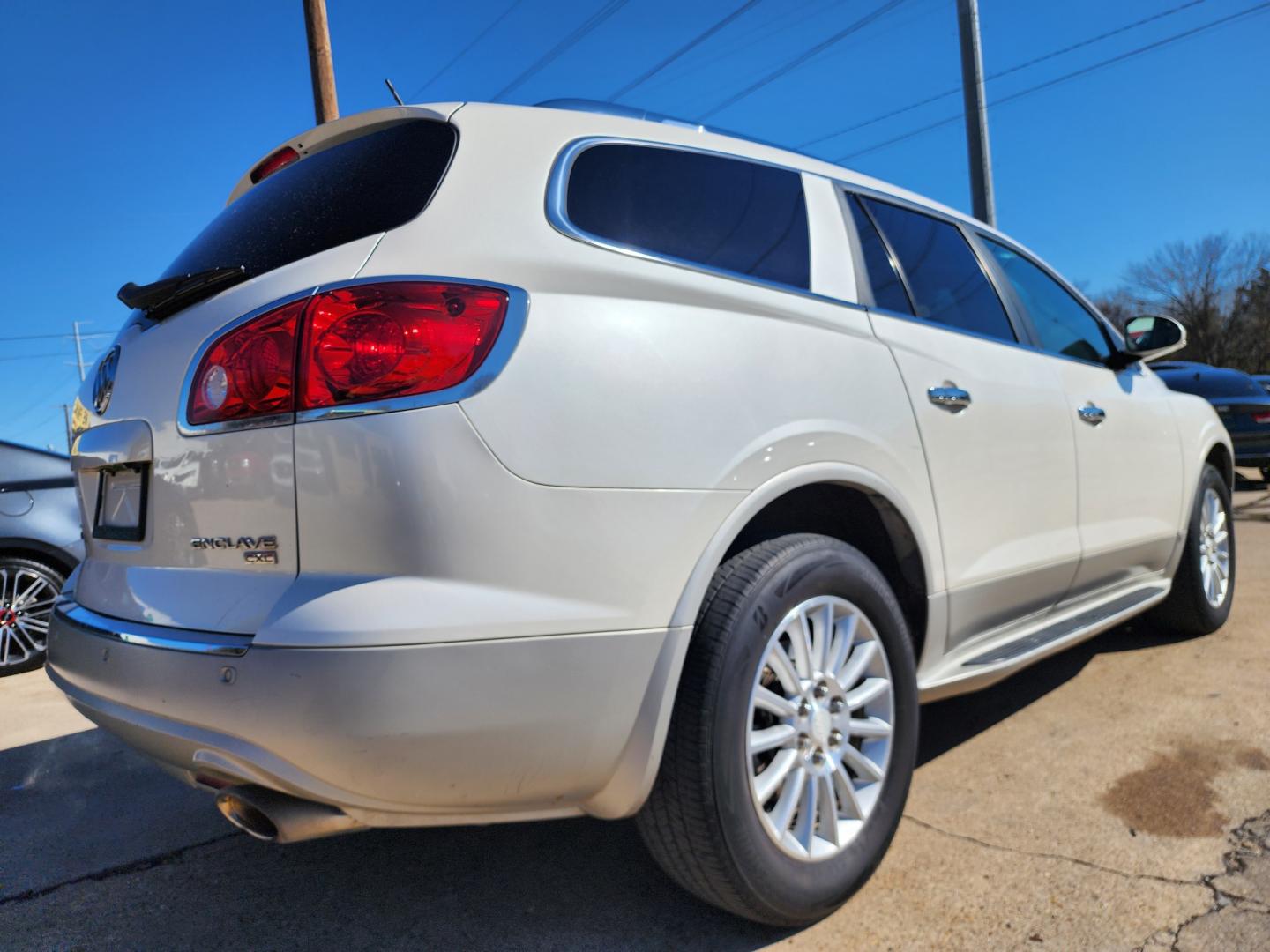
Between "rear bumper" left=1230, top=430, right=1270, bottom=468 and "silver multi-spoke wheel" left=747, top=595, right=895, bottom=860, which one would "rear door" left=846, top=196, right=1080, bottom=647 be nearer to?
"silver multi-spoke wheel" left=747, top=595, right=895, bottom=860

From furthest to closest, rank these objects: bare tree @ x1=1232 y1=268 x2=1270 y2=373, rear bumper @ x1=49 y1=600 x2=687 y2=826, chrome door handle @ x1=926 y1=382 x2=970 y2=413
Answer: bare tree @ x1=1232 y1=268 x2=1270 y2=373 < chrome door handle @ x1=926 y1=382 x2=970 y2=413 < rear bumper @ x1=49 y1=600 x2=687 y2=826

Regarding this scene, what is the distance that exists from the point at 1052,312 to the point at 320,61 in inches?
288

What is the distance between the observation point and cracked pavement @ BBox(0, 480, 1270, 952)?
2.01 m

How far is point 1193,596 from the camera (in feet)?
13.4

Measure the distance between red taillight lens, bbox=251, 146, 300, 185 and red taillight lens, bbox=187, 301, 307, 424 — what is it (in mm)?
774

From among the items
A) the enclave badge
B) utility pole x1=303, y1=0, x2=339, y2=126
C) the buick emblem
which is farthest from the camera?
utility pole x1=303, y1=0, x2=339, y2=126

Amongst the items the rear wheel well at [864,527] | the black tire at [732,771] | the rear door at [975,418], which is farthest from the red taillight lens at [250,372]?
the rear door at [975,418]

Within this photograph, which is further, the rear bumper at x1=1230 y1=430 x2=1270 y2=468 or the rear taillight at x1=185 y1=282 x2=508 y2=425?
Result: the rear bumper at x1=1230 y1=430 x2=1270 y2=468

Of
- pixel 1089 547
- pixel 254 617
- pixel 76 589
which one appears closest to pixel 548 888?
pixel 254 617

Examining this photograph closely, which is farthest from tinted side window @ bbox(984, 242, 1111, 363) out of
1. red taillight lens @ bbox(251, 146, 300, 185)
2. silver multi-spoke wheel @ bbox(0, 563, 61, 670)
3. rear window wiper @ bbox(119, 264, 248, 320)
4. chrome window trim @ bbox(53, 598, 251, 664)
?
silver multi-spoke wheel @ bbox(0, 563, 61, 670)

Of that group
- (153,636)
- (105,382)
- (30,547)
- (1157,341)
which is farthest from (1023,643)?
(30,547)

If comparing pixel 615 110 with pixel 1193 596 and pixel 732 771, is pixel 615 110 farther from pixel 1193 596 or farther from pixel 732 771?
pixel 1193 596

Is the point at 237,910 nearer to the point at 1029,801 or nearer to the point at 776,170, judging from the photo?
the point at 1029,801

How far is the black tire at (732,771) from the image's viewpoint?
5.85ft
